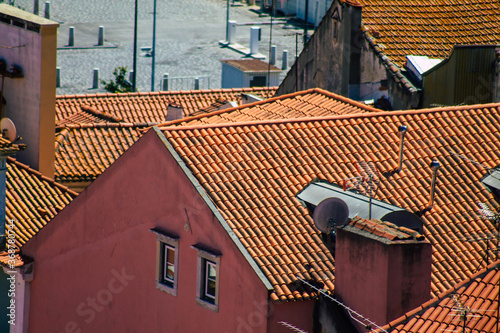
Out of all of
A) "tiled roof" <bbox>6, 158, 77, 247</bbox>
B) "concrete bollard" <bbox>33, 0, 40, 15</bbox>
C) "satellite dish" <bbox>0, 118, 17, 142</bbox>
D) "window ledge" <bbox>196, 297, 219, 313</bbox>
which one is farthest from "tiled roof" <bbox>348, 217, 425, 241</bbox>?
"concrete bollard" <bbox>33, 0, 40, 15</bbox>

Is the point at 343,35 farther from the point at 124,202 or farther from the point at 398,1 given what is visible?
the point at 124,202

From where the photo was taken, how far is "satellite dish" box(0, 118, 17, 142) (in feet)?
87.9

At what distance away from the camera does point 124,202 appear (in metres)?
20.8

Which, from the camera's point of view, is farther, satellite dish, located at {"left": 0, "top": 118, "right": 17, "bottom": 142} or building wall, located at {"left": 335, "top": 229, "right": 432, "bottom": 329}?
satellite dish, located at {"left": 0, "top": 118, "right": 17, "bottom": 142}

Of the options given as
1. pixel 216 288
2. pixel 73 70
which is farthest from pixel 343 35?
pixel 73 70

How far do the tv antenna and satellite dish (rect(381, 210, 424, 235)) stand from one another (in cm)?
58

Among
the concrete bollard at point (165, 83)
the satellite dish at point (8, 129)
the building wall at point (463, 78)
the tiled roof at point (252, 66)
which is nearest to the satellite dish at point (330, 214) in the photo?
the building wall at point (463, 78)

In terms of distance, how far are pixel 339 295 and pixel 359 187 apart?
9.49 feet

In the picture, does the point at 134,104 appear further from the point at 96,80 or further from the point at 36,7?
the point at 36,7

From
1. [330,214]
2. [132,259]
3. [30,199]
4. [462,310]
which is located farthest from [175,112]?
[462,310]

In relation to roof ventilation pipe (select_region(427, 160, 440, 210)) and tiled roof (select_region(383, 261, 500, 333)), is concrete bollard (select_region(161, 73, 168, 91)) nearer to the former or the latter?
roof ventilation pipe (select_region(427, 160, 440, 210))

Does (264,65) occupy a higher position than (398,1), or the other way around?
(398,1)

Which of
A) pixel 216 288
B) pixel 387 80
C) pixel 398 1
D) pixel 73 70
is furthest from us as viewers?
pixel 73 70

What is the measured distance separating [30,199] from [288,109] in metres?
6.40
